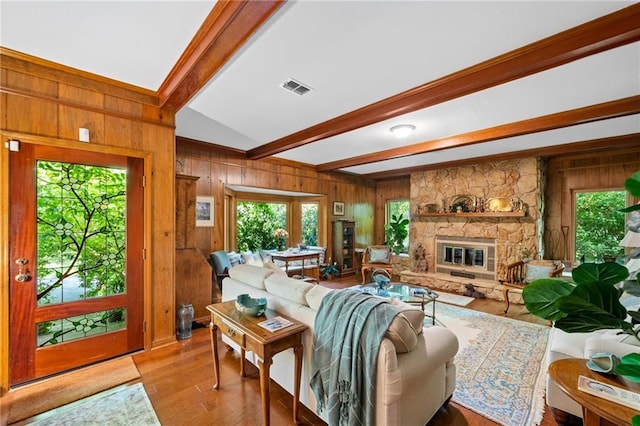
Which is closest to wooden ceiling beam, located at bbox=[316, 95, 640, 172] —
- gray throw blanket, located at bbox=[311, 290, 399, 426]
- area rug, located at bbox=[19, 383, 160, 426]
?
gray throw blanket, located at bbox=[311, 290, 399, 426]

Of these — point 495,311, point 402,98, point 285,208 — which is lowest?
point 495,311

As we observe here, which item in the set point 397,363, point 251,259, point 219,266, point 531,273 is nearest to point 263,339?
point 397,363

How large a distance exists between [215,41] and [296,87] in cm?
90

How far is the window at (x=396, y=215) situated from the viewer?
282 inches

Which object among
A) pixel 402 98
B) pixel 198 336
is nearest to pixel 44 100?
pixel 198 336

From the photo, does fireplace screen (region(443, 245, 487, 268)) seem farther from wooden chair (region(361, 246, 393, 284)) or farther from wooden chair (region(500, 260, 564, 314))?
wooden chair (region(361, 246, 393, 284))

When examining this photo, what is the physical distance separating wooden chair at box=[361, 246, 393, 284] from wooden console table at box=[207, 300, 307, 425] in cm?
401

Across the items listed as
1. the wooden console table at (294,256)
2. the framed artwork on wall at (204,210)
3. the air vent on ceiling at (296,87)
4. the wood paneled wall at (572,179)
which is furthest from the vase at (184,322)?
the wood paneled wall at (572,179)

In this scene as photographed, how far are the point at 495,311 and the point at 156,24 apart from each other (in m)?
5.52

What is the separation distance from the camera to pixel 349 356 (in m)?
1.59

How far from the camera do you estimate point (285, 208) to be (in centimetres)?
706

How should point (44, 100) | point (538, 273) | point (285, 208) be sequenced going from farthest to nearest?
point (285, 208) < point (538, 273) < point (44, 100)

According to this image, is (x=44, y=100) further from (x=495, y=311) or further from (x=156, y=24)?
(x=495, y=311)

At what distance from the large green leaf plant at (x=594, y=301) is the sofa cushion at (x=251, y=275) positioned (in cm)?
209
